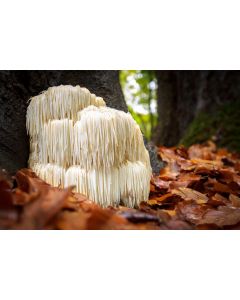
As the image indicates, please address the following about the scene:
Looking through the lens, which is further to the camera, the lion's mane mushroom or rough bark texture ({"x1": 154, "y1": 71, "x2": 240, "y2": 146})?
rough bark texture ({"x1": 154, "y1": 71, "x2": 240, "y2": 146})

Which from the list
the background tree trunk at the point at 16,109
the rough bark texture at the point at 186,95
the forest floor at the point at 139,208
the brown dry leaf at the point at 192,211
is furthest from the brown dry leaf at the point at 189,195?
the rough bark texture at the point at 186,95

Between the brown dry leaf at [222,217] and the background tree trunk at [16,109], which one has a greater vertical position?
the background tree trunk at [16,109]

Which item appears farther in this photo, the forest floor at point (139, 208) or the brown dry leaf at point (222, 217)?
the brown dry leaf at point (222, 217)

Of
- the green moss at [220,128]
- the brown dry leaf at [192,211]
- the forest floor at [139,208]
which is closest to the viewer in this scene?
the forest floor at [139,208]

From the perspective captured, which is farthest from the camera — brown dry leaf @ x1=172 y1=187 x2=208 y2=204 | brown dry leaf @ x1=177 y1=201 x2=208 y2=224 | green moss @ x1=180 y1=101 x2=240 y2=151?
green moss @ x1=180 y1=101 x2=240 y2=151

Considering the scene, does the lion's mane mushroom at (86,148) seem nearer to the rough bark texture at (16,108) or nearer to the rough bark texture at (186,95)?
the rough bark texture at (16,108)

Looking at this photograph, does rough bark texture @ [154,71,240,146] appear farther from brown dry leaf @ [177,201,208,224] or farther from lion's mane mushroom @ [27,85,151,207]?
lion's mane mushroom @ [27,85,151,207]

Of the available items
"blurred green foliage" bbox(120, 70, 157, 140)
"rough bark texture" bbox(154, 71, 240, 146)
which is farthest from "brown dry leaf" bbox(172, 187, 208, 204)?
"blurred green foliage" bbox(120, 70, 157, 140)

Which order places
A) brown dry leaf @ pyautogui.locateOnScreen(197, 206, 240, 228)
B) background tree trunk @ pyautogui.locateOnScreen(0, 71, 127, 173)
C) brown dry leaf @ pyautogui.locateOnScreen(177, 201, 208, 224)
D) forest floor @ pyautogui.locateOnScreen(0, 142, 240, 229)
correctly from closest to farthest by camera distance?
1. forest floor @ pyautogui.locateOnScreen(0, 142, 240, 229)
2. brown dry leaf @ pyautogui.locateOnScreen(197, 206, 240, 228)
3. brown dry leaf @ pyautogui.locateOnScreen(177, 201, 208, 224)
4. background tree trunk @ pyautogui.locateOnScreen(0, 71, 127, 173)
